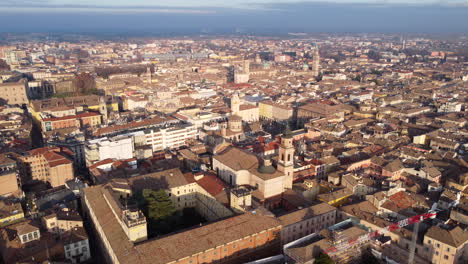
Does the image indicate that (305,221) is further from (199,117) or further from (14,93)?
(14,93)

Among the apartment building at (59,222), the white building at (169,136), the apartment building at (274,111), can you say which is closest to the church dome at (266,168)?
the apartment building at (59,222)

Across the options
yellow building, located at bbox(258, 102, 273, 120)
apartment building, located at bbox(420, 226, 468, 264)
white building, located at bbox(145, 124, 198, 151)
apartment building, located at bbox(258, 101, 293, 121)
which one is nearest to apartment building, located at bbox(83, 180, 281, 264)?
apartment building, located at bbox(420, 226, 468, 264)

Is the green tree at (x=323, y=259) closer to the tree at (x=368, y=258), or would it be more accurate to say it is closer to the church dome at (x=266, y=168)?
the tree at (x=368, y=258)

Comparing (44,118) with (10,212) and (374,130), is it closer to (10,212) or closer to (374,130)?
(10,212)

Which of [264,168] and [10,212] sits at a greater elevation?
[264,168]

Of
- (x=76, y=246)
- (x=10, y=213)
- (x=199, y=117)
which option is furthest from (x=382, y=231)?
(x=199, y=117)

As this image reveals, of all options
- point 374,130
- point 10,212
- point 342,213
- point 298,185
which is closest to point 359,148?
point 374,130

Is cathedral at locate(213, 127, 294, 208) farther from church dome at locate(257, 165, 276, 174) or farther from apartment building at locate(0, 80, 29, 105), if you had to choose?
apartment building at locate(0, 80, 29, 105)
